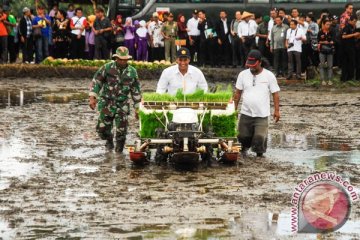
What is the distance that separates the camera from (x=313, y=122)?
24391 mm

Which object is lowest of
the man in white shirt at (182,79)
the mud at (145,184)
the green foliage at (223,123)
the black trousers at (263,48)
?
the mud at (145,184)

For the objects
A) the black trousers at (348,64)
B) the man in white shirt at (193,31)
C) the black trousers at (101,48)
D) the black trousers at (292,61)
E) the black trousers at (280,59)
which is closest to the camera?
the black trousers at (348,64)

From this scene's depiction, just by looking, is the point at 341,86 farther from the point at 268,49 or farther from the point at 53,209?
the point at 53,209

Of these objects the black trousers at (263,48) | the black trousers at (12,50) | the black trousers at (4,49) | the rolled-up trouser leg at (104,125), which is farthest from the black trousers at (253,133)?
the black trousers at (12,50)

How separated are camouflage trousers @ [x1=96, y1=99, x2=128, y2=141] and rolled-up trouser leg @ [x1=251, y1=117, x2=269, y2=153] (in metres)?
1.99

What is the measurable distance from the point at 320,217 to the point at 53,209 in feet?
9.76

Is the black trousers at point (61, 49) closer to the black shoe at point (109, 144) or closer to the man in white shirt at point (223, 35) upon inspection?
the man in white shirt at point (223, 35)

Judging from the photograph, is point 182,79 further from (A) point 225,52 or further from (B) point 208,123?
(A) point 225,52

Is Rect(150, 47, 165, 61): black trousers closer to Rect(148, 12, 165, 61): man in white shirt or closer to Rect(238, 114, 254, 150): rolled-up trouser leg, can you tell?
Rect(148, 12, 165, 61): man in white shirt

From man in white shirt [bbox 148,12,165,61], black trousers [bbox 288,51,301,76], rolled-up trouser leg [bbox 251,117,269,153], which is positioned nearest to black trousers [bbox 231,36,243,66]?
man in white shirt [bbox 148,12,165,61]

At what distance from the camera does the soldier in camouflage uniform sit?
62.9 feet

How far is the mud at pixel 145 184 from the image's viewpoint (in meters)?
12.9

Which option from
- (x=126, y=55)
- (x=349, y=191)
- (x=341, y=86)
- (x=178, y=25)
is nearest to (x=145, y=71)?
(x=178, y=25)

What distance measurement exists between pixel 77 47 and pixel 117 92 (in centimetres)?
2083
